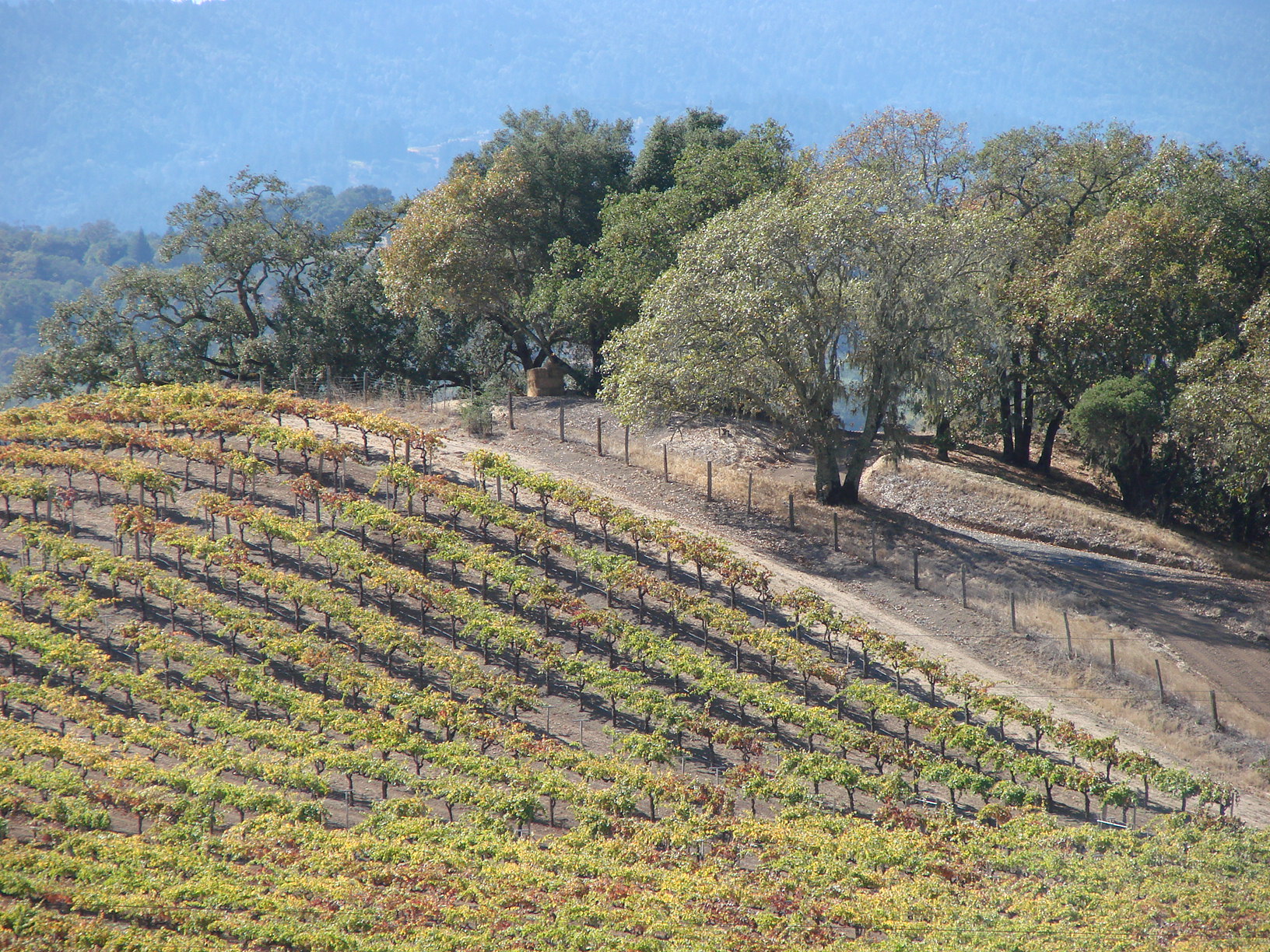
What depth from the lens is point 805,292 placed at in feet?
97.9

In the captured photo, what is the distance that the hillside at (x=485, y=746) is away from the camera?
12.9 meters

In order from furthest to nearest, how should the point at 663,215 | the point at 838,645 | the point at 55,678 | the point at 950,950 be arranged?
the point at 663,215
the point at 838,645
the point at 55,678
the point at 950,950

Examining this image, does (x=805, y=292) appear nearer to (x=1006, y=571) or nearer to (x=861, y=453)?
(x=861, y=453)

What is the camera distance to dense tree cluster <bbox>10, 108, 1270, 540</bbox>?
96.7ft

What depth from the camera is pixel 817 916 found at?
13.6 meters

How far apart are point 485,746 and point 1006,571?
17085mm

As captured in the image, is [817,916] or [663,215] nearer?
[817,916]

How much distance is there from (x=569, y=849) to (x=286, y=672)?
7833 millimetres

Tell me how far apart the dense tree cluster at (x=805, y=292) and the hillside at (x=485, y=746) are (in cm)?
730

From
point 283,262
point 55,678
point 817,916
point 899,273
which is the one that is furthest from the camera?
point 283,262

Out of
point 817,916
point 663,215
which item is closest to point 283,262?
point 663,215

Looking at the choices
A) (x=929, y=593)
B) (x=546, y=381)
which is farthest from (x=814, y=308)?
(x=546, y=381)

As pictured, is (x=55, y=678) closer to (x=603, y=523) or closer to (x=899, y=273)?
(x=603, y=523)

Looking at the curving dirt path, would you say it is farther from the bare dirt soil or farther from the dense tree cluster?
the dense tree cluster
